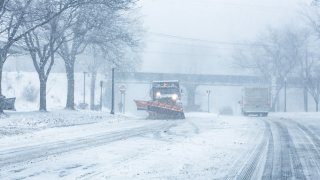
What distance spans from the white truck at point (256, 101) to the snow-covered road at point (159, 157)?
27.8m

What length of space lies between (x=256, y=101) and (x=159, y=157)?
35.3 m

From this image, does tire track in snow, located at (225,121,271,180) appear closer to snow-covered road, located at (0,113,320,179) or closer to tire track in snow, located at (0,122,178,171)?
snow-covered road, located at (0,113,320,179)

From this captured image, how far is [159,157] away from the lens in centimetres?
1222

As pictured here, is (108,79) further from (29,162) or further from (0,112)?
(29,162)

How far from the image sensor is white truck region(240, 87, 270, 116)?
45991 mm

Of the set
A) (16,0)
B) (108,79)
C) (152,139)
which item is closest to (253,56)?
(108,79)

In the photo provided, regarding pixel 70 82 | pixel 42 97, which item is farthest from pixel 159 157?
pixel 70 82

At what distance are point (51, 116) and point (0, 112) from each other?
293cm

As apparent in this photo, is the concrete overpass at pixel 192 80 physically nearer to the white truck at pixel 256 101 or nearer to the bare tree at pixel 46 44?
the white truck at pixel 256 101

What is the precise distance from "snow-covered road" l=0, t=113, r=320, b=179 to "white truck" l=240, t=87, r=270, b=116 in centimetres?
2782

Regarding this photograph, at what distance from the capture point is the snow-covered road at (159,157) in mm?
9977

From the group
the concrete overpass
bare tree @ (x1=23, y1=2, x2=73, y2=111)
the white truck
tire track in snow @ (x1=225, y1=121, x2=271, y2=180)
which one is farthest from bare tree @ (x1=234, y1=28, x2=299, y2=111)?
tire track in snow @ (x1=225, y1=121, x2=271, y2=180)

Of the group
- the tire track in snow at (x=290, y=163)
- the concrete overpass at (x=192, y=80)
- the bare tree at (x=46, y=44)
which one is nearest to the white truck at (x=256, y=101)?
the bare tree at (x=46, y=44)

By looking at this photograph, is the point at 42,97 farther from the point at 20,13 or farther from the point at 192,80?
the point at 192,80
